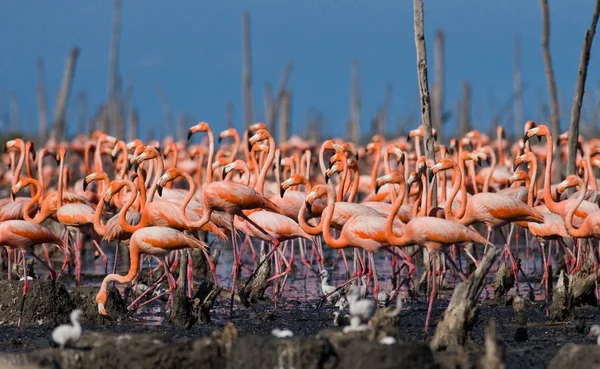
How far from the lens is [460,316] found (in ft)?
25.7

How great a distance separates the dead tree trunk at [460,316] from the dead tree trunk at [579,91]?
601 cm

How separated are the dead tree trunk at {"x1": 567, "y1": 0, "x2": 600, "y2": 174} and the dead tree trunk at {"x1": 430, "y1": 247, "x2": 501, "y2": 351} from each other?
6006 mm

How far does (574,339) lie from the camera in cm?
841

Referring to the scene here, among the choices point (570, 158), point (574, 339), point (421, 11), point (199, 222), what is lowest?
point (574, 339)

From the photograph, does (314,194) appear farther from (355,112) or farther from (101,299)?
(355,112)

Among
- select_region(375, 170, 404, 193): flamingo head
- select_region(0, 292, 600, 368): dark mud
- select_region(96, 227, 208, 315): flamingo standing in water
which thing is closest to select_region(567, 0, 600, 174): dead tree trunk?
select_region(375, 170, 404, 193): flamingo head

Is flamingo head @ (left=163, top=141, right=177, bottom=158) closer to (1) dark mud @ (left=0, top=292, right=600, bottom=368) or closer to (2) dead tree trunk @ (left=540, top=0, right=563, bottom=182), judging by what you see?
(2) dead tree trunk @ (left=540, top=0, right=563, bottom=182)

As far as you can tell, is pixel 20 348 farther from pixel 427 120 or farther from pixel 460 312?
pixel 427 120

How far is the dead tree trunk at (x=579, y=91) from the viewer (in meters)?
13.6

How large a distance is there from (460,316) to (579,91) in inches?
262

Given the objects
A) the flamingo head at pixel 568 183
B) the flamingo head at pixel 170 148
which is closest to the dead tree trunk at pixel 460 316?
the flamingo head at pixel 568 183

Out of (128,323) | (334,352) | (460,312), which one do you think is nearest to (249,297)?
(128,323)

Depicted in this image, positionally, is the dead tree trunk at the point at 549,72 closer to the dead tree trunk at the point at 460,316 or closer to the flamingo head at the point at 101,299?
the dead tree trunk at the point at 460,316

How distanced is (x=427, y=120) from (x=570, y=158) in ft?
7.90
